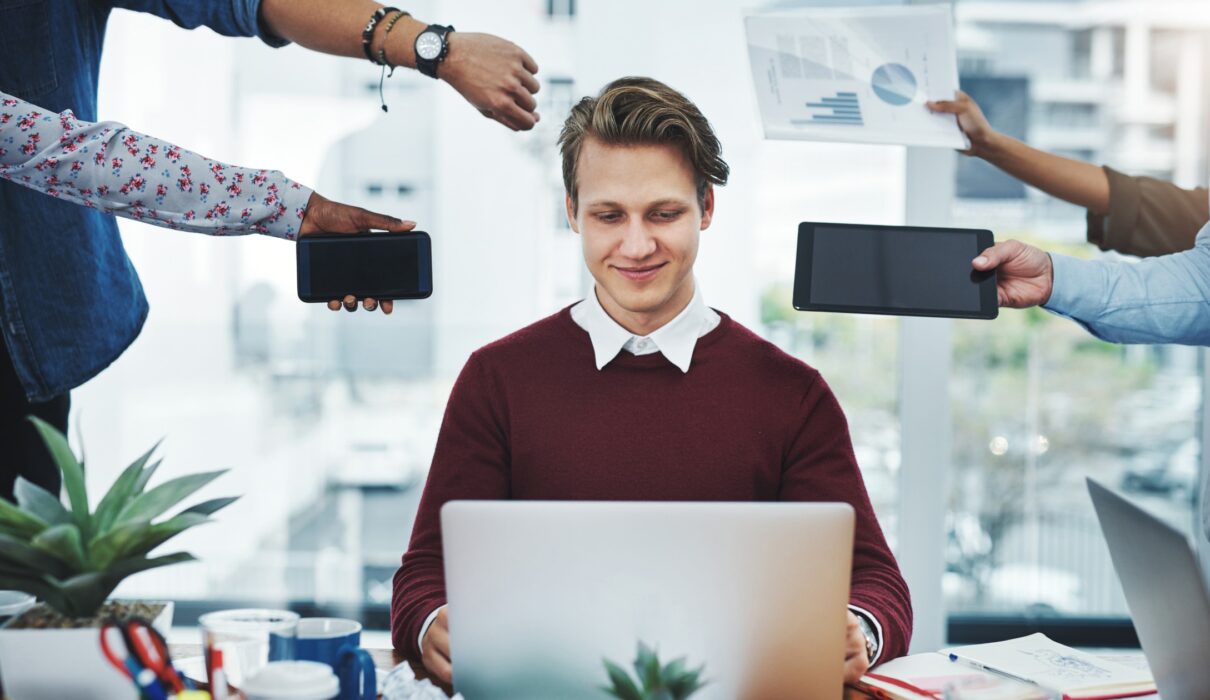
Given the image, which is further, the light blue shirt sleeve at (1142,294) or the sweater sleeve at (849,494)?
the light blue shirt sleeve at (1142,294)

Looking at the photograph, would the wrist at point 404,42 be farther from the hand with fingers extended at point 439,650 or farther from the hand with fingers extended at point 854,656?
the hand with fingers extended at point 854,656

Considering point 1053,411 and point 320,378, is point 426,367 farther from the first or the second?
point 1053,411

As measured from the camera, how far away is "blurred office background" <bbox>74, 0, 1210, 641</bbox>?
2771 mm

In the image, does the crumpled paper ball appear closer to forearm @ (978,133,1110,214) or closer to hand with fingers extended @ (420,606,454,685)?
hand with fingers extended @ (420,606,454,685)

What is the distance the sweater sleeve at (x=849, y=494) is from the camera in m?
1.40

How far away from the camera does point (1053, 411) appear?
280 cm

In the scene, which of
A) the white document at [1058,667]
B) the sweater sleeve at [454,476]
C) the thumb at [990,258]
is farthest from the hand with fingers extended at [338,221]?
the white document at [1058,667]

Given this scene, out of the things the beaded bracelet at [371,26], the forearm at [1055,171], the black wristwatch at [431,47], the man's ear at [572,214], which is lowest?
the man's ear at [572,214]

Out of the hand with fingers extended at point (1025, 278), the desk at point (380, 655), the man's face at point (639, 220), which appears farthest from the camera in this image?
the man's face at point (639, 220)

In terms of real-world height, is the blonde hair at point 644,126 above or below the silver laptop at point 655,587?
above

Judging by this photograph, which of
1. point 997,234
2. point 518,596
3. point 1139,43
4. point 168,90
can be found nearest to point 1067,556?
point 997,234

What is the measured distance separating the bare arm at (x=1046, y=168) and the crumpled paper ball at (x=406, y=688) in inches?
58.0

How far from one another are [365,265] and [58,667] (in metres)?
0.66

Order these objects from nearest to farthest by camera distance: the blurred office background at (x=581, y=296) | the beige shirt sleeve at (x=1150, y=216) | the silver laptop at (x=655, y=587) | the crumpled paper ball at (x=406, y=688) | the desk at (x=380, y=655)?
the silver laptop at (x=655, y=587)
the crumpled paper ball at (x=406, y=688)
the desk at (x=380, y=655)
the beige shirt sleeve at (x=1150, y=216)
the blurred office background at (x=581, y=296)
